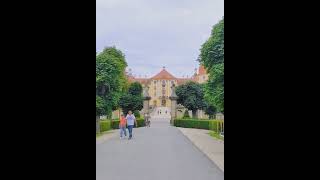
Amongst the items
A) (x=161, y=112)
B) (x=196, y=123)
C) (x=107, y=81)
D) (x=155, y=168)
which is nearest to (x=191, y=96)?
(x=196, y=123)

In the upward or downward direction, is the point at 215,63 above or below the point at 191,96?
above

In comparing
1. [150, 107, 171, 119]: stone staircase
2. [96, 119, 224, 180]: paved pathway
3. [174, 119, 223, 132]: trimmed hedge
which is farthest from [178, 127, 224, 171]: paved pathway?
[150, 107, 171, 119]: stone staircase

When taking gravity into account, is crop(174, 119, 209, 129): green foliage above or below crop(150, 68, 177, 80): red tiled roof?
below

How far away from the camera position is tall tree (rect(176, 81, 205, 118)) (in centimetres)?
4341

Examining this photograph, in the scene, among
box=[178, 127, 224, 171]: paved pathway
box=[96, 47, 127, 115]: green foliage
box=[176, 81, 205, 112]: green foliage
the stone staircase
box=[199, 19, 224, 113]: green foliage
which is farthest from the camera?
the stone staircase

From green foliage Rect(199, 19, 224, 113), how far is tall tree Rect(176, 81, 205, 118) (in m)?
23.5

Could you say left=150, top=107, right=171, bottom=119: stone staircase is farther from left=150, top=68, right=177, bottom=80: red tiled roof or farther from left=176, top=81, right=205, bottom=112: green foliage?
left=176, top=81, right=205, bottom=112: green foliage

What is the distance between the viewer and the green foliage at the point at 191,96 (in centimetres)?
4341

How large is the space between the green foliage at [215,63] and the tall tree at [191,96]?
77.2 ft

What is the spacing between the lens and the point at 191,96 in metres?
44.0

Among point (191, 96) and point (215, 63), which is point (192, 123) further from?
point (215, 63)

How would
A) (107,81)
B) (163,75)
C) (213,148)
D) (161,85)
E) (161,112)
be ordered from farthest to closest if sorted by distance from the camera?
(163,75), (161,85), (161,112), (107,81), (213,148)
